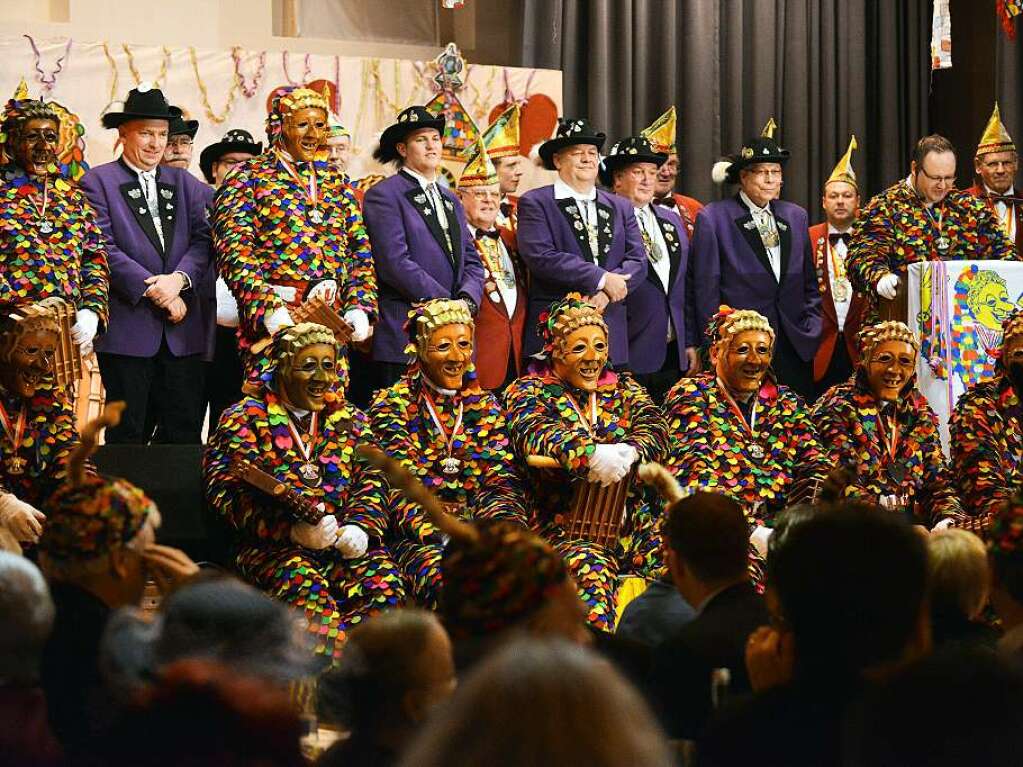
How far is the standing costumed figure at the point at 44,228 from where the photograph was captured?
561 cm

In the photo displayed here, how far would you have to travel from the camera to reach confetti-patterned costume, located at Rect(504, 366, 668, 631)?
5.31 metres

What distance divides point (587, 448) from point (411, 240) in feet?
5.28

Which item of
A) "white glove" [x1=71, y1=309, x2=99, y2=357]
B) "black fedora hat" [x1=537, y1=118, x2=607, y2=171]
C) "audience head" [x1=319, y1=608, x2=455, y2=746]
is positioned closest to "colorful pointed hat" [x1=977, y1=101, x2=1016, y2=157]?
"black fedora hat" [x1=537, y1=118, x2=607, y2=171]

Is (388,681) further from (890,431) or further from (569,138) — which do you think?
(569,138)

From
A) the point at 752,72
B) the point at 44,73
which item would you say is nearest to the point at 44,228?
the point at 44,73

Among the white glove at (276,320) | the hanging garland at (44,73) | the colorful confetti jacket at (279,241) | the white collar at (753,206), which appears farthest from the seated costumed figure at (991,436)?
the hanging garland at (44,73)

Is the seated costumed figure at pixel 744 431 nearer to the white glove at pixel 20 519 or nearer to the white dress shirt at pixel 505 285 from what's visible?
the white dress shirt at pixel 505 285

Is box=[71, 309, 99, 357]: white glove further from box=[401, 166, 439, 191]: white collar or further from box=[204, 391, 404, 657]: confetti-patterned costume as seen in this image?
box=[401, 166, 439, 191]: white collar

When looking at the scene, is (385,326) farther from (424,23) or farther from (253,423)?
(424,23)

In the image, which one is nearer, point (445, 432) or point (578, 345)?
point (445, 432)

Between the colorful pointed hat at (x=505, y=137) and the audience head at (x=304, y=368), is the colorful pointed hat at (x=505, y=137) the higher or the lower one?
the higher one

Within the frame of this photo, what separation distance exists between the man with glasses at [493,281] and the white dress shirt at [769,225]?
1.13 meters

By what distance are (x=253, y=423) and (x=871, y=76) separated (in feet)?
22.7

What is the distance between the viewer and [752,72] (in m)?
10.4
